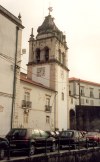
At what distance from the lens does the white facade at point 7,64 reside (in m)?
26.0

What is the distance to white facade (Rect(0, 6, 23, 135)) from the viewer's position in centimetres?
2595

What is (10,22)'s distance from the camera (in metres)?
28.1

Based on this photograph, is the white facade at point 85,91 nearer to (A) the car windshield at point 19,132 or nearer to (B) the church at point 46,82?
(B) the church at point 46,82

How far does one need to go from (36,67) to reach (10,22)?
18864 mm

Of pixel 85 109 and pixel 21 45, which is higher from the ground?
pixel 21 45

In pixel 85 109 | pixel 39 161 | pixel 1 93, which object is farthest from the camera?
pixel 85 109

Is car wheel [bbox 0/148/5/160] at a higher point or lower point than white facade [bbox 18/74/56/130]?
lower

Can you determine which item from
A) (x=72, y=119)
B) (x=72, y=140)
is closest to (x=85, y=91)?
(x=72, y=119)

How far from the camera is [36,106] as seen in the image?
1473 inches

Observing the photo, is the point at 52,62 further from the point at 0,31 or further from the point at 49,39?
the point at 0,31

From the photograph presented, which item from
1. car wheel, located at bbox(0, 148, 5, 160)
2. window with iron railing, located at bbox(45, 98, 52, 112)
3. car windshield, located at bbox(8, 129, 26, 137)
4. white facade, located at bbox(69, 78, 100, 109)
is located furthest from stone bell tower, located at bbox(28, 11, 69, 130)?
white facade, located at bbox(69, 78, 100, 109)

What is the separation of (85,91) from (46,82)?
3813cm

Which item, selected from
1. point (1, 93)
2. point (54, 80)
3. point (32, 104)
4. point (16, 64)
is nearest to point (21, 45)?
point (16, 64)

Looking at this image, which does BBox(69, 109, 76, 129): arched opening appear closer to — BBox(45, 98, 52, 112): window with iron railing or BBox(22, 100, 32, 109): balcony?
BBox(45, 98, 52, 112): window with iron railing
